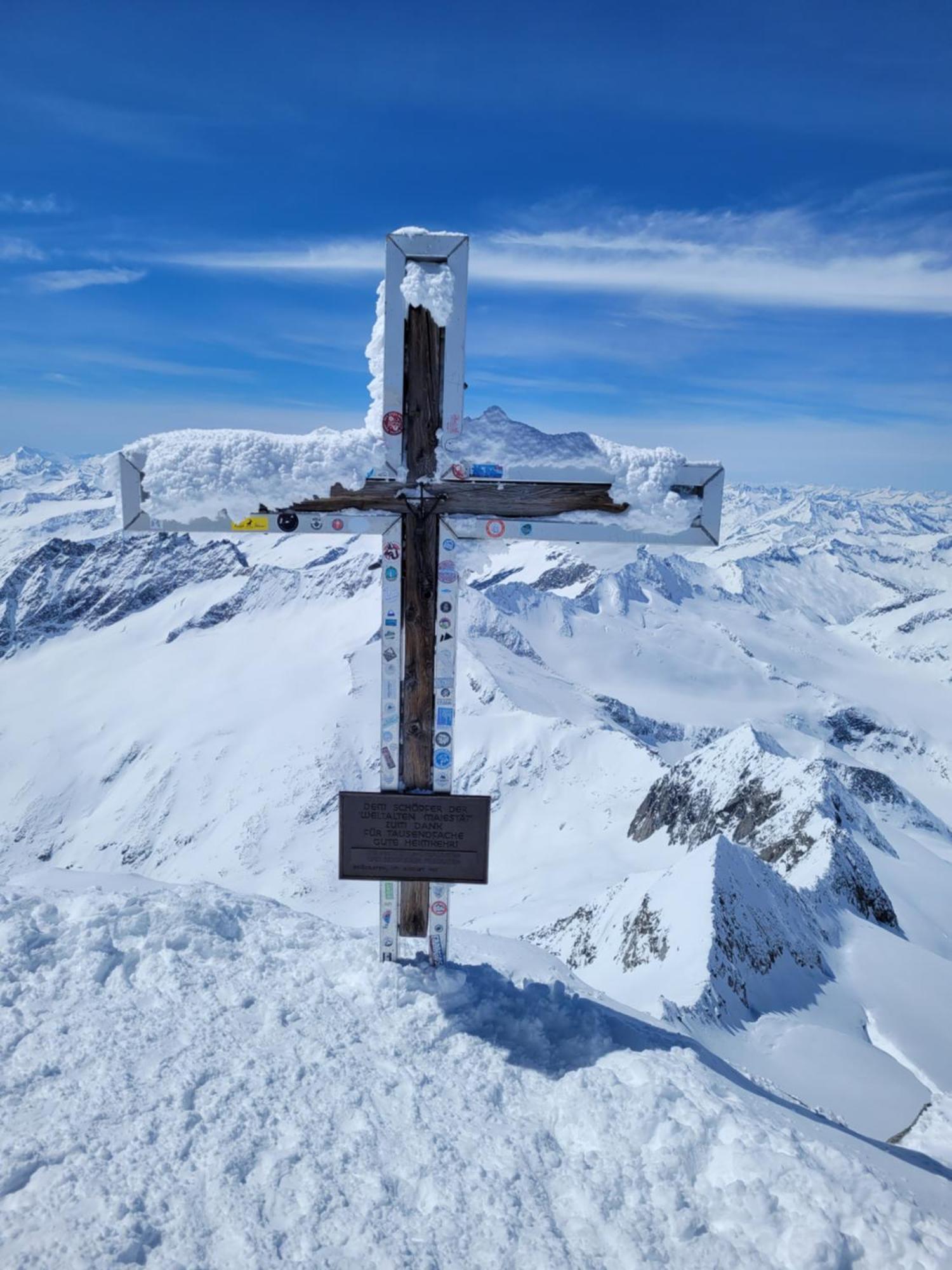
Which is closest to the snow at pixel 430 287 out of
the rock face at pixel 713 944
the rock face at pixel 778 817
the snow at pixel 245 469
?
the snow at pixel 245 469

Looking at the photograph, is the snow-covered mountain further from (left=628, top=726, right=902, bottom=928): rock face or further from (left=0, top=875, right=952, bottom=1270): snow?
(left=0, top=875, right=952, bottom=1270): snow

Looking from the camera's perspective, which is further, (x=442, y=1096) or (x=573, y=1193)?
(x=442, y=1096)

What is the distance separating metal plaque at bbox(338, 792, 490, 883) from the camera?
256 inches

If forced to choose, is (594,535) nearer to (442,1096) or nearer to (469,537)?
(469,537)

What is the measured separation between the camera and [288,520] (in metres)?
6.32

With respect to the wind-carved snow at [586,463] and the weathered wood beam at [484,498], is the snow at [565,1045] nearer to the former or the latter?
the wind-carved snow at [586,463]

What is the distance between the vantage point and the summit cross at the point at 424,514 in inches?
236

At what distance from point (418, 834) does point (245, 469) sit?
3413 millimetres

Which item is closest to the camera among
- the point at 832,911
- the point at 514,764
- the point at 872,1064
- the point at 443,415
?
the point at 443,415

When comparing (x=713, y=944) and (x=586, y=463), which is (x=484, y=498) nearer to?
(x=586, y=463)

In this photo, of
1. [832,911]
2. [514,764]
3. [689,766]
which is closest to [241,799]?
[514,764]

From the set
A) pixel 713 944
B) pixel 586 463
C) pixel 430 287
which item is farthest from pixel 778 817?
pixel 430 287

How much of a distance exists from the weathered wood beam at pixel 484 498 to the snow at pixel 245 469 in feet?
0.36

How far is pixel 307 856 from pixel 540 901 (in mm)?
36437
